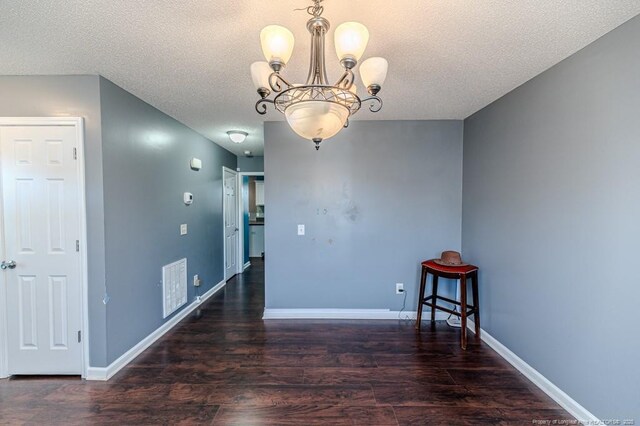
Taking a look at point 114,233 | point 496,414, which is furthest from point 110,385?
point 496,414

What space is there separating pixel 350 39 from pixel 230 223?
443 centimetres

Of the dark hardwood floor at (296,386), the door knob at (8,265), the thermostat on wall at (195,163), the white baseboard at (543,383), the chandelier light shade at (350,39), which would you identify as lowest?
the dark hardwood floor at (296,386)

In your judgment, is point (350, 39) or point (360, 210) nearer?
point (350, 39)

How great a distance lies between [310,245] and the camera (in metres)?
3.39

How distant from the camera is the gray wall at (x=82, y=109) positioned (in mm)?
2160

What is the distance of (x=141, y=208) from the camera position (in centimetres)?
266

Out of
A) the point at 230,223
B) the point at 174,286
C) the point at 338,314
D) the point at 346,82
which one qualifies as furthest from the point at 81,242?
the point at 230,223

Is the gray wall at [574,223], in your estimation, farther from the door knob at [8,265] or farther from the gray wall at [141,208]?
the door knob at [8,265]

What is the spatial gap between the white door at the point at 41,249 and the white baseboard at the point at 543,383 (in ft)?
11.6

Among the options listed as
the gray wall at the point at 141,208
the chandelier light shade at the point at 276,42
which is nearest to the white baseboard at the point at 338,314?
the gray wall at the point at 141,208

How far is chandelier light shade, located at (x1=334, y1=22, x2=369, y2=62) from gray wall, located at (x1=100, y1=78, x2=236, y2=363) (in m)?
2.03

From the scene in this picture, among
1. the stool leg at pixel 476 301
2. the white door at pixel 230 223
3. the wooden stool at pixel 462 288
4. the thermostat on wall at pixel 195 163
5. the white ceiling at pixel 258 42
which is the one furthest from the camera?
the white door at pixel 230 223

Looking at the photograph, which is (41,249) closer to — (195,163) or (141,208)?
(141,208)

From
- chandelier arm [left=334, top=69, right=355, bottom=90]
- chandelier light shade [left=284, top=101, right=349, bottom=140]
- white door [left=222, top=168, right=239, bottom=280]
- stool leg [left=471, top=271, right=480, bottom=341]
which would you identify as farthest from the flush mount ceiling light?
stool leg [left=471, top=271, right=480, bottom=341]
